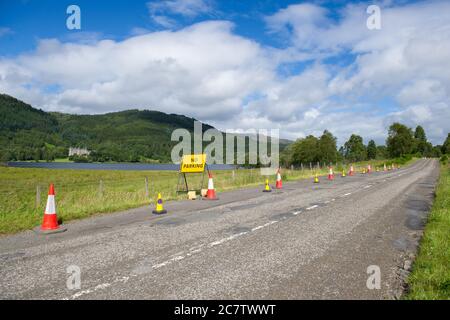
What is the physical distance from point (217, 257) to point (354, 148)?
401ft

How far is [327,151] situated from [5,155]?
145m

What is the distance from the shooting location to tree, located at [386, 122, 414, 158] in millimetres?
107688

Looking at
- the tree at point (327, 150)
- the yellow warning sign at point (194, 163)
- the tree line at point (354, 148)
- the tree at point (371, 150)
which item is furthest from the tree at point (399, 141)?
the yellow warning sign at point (194, 163)

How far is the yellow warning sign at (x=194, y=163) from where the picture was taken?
1699cm

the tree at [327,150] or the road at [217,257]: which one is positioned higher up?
the tree at [327,150]

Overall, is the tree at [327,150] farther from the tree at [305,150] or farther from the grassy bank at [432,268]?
the grassy bank at [432,268]

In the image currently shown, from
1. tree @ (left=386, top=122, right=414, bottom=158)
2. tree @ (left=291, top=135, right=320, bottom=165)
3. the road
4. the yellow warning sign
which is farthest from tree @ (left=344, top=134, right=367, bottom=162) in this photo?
the road

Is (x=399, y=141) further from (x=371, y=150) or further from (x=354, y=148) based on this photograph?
(x=371, y=150)

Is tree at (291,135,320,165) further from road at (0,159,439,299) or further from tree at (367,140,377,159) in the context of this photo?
road at (0,159,439,299)

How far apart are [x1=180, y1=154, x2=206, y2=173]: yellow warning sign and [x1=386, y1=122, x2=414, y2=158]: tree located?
107788mm

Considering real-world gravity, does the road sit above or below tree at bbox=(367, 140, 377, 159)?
below

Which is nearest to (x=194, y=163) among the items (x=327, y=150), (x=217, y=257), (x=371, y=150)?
(x=217, y=257)

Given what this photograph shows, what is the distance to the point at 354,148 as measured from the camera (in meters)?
118
